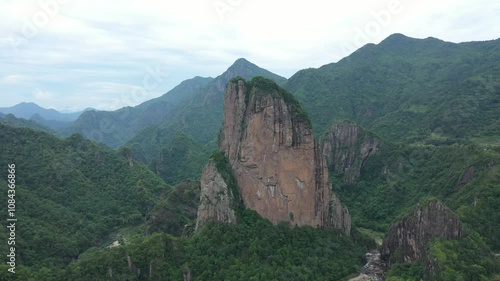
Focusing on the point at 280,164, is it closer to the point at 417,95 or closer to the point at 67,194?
the point at 67,194

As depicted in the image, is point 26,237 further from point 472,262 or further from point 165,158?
point 165,158

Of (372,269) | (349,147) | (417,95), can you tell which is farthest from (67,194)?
(417,95)

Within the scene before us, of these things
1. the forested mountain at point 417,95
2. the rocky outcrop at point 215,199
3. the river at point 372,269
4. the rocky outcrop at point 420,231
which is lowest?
the river at point 372,269

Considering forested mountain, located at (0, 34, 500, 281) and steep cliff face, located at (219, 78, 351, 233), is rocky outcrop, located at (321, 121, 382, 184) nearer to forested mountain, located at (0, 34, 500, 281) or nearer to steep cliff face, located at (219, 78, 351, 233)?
forested mountain, located at (0, 34, 500, 281)

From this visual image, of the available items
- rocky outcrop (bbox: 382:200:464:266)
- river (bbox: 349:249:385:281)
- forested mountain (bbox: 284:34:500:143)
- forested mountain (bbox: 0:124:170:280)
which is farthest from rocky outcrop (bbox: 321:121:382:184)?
forested mountain (bbox: 0:124:170:280)

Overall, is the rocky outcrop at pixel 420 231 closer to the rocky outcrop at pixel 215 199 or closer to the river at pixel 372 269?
the river at pixel 372 269

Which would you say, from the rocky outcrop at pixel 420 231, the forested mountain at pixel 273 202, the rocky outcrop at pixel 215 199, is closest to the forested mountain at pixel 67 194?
the forested mountain at pixel 273 202

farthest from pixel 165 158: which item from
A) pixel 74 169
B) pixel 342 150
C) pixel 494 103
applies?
pixel 494 103
